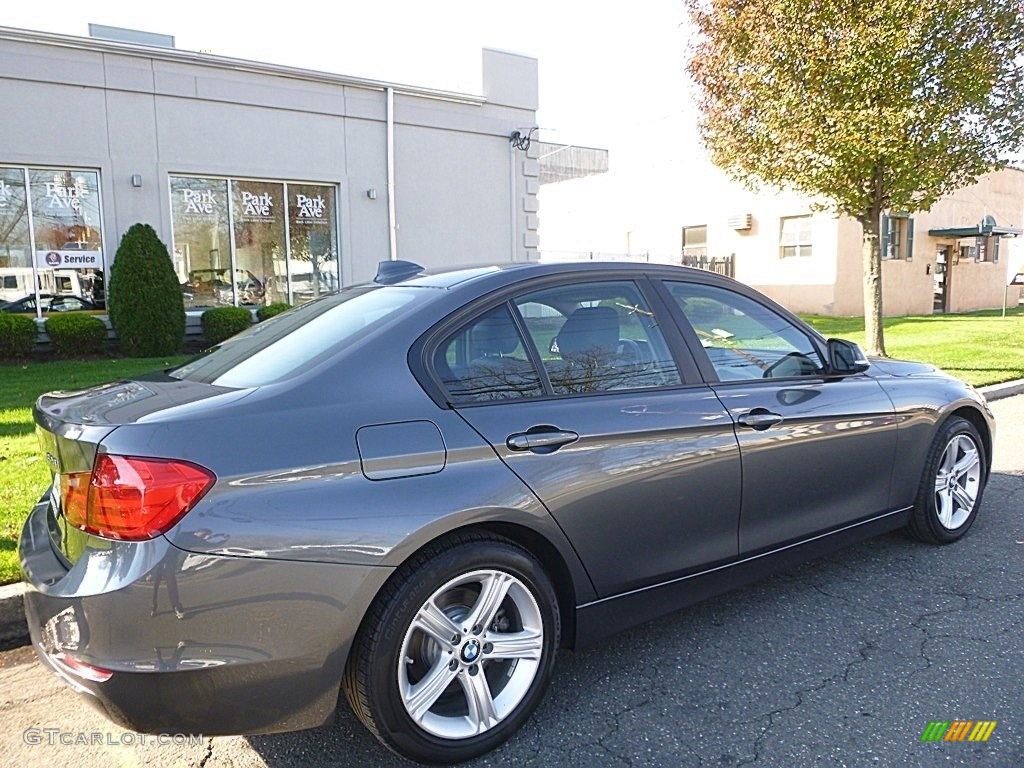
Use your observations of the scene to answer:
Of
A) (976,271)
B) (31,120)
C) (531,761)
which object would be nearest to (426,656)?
(531,761)

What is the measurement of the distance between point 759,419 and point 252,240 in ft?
38.1

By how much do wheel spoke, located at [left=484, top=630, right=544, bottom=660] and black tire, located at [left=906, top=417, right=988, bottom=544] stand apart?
257 centimetres

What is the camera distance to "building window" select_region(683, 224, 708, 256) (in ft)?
82.3

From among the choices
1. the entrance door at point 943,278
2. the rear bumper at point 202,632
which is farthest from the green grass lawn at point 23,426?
the entrance door at point 943,278

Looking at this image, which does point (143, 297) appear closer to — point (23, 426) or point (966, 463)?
point (23, 426)

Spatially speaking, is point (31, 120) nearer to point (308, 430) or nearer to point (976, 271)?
point (308, 430)

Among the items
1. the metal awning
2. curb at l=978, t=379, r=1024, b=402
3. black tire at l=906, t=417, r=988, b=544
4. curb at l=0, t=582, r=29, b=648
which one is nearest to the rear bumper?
curb at l=0, t=582, r=29, b=648

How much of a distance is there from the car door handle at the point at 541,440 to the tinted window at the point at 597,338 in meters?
0.20

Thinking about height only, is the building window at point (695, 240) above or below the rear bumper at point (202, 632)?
above

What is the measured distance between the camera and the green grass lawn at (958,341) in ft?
36.5

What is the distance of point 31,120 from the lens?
11031 millimetres

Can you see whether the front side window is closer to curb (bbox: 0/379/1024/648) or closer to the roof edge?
curb (bbox: 0/379/1024/648)

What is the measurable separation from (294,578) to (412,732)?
660 millimetres

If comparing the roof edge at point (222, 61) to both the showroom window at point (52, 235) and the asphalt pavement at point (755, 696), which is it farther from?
the asphalt pavement at point (755, 696)
